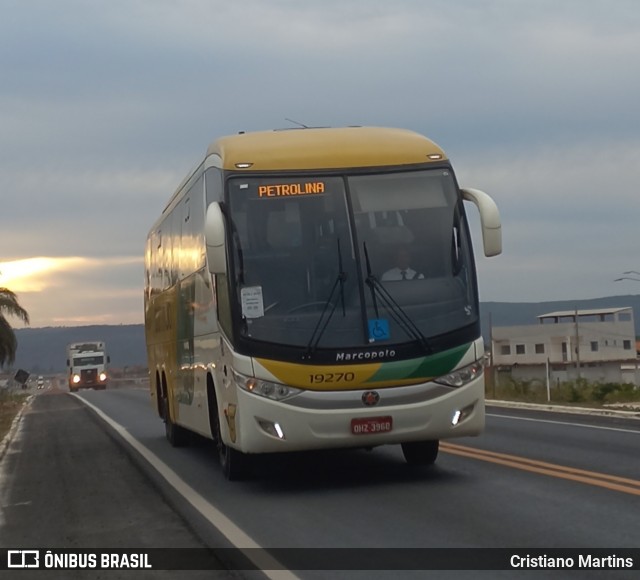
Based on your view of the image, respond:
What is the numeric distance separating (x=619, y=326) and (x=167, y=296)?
102 metres

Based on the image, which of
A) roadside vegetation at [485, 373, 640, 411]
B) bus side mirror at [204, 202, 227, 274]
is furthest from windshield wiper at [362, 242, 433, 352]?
roadside vegetation at [485, 373, 640, 411]

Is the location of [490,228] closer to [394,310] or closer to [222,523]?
[394,310]

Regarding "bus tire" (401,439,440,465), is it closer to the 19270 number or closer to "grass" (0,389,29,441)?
the 19270 number

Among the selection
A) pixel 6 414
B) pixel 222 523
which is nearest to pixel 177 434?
pixel 222 523

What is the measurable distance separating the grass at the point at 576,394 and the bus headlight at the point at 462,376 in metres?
13.7

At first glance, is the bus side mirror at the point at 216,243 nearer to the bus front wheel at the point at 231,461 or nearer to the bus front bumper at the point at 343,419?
the bus front bumper at the point at 343,419

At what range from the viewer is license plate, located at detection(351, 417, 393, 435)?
1227 centimetres

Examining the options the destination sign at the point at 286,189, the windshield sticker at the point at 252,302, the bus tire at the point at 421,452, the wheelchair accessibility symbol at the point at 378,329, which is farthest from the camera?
the bus tire at the point at 421,452

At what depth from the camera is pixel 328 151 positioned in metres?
13.1

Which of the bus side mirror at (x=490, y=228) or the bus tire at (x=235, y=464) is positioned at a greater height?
the bus side mirror at (x=490, y=228)

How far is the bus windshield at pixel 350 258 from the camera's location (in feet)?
40.5

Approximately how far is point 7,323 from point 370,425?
3782 centimetres

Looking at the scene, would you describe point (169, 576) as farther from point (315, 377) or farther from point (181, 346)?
point (181, 346)

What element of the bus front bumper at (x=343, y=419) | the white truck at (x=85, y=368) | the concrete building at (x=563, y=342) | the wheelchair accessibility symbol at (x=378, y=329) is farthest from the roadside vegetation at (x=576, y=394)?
the concrete building at (x=563, y=342)
